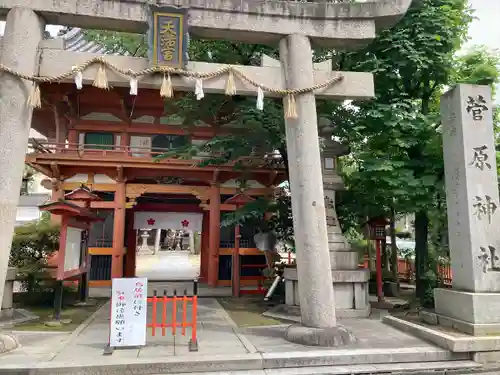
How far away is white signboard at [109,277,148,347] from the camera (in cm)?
610

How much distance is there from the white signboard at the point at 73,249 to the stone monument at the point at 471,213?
26.1ft

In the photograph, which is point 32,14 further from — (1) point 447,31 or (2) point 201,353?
(1) point 447,31

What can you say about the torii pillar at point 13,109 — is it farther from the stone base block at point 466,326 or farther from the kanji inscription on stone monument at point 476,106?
the kanji inscription on stone monument at point 476,106

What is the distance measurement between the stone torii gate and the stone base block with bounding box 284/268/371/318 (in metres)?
2.57

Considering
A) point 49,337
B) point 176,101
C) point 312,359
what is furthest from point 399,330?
point 176,101

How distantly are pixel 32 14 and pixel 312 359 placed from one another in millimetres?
7377

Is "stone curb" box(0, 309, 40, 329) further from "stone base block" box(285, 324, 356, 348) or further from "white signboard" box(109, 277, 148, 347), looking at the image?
"stone base block" box(285, 324, 356, 348)

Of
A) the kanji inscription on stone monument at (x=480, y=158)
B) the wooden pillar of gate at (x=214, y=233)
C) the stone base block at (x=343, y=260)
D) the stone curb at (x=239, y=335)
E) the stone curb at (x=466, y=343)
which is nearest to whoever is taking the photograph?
the stone curb at (x=466, y=343)

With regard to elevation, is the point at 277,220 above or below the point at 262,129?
below

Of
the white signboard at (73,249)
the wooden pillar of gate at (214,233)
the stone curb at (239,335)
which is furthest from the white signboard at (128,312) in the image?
the wooden pillar of gate at (214,233)

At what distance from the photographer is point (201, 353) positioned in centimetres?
595

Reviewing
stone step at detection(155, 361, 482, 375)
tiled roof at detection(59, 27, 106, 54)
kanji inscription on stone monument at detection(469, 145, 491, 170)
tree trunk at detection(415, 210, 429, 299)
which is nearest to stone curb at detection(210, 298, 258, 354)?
stone step at detection(155, 361, 482, 375)

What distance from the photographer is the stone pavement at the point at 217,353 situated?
553cm

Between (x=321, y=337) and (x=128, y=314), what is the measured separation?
3200 millimetres
